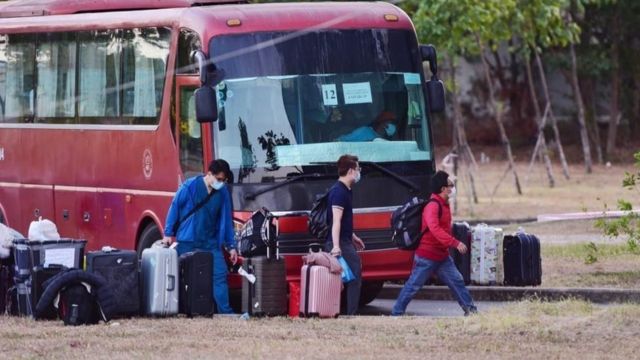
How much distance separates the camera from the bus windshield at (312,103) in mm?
18000

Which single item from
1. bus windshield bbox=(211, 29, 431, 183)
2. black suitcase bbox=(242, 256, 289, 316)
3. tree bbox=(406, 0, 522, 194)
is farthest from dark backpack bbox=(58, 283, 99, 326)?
tree bbox=(406, 0, 522, 194)

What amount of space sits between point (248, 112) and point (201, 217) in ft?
5.23

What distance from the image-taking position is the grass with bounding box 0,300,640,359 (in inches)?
516

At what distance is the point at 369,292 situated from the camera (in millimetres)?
19422

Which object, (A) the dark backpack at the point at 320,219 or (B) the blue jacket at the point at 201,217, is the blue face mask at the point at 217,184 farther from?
(A) the dark backpack at the point at 320,219

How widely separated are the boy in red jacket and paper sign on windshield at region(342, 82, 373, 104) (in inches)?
81.7

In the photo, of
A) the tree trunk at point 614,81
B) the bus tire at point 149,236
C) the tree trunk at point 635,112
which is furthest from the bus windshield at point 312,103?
the tree trunk at point 635,112

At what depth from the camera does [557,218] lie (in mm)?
29250

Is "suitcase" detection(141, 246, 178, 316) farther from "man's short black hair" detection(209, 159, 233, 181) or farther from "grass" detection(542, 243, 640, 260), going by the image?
"grass" detection(542, 243, 640, 260)

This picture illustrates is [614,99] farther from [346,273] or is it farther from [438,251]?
[346,273]

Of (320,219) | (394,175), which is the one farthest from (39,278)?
(394,175)

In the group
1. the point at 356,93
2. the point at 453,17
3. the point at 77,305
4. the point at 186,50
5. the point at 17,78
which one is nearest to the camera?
the point at 77,305

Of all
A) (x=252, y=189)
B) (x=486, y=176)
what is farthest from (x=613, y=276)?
(x=486, y=176)

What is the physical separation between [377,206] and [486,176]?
92.8 feet
